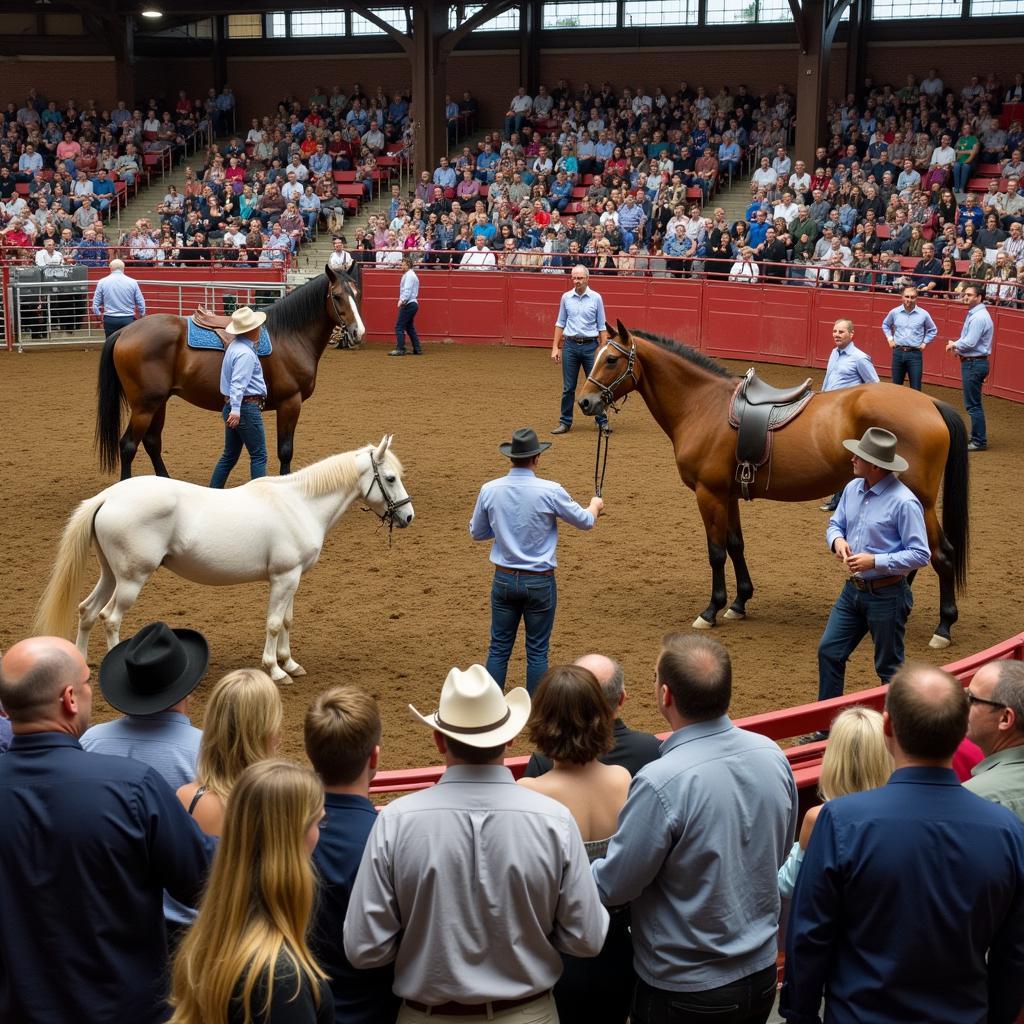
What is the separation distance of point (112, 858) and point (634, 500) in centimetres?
990

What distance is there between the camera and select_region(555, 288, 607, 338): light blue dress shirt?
15.5 meters

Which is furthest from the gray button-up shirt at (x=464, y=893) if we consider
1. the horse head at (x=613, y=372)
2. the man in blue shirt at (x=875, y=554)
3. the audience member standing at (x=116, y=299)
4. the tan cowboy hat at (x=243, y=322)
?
the audience member standing at (x=116, y=299)

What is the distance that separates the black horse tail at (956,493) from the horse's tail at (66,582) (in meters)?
5.33

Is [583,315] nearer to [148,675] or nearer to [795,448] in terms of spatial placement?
[795,448]

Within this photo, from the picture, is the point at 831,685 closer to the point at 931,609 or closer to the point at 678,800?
the point at 931,609

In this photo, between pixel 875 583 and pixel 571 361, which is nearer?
pixel 875 583

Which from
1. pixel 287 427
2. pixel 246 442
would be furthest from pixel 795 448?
pixel 287 427

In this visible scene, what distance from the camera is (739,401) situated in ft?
30.7

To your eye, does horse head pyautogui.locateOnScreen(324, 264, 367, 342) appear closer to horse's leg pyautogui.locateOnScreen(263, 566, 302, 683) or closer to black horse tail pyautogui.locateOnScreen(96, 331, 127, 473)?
black horse tail pyautogui.locateOnScreen(96, 331, 127, 473)

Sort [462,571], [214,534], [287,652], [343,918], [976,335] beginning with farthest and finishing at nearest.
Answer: [976,335] → [462,571] → [287,652] → [214,534] → [343,918]

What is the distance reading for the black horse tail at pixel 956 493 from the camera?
28.3 ft

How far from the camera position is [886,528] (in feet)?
22.2

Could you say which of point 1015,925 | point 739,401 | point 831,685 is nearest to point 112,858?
point 1015,925

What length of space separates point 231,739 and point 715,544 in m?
6.15
